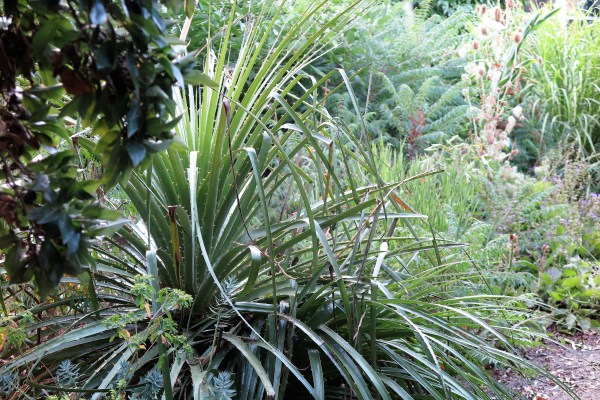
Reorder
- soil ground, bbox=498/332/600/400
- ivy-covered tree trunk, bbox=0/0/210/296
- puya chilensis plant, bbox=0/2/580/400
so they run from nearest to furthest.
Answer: ivy-covered tree trunk, bbox=0/0/210/296, puya chilensis plant, bbox=0/2/580/400, soil ground, bbox=498/332/600/400

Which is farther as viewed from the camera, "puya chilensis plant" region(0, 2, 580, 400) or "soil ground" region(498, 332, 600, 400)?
"soil ground" region(498, 332, 600, 400)

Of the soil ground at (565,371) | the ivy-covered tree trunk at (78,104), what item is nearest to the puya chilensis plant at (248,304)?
the ivy-covered tree trunk at (78,104)

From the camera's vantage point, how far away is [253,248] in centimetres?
196

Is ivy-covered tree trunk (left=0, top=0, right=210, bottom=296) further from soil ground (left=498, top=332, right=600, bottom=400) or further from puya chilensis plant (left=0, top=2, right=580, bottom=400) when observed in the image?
soil ground (left=498, top=332, right=600, bottom=400)

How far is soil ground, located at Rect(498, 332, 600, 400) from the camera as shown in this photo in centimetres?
313

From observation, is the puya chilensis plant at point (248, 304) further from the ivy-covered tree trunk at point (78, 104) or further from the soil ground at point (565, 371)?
the soil ground at point (565, 371)

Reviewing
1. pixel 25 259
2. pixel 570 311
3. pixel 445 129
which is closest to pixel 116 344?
pixel 25 259

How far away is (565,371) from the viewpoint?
3352 millimetres

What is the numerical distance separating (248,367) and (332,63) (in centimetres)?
454

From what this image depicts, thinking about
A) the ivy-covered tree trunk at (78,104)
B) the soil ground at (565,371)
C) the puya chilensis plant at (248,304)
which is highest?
the ivy-covered tree trunk at (78,104)

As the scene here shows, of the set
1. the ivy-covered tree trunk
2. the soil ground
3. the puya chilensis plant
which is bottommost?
the soil ground

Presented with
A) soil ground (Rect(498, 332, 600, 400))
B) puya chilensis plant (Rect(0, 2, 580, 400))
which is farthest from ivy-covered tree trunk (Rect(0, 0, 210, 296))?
soil ground (Rect(498, 332, 600, 400))

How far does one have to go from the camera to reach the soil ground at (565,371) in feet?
10.3

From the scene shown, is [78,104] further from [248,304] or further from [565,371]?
[565,371]
